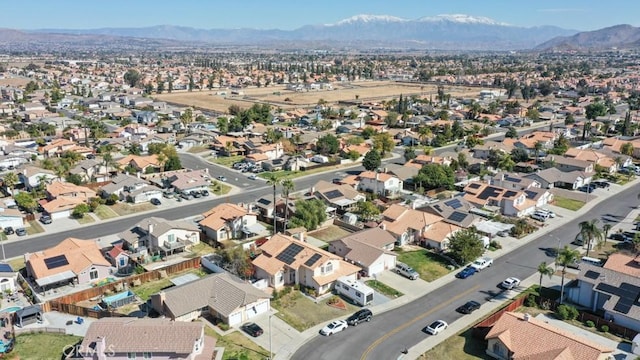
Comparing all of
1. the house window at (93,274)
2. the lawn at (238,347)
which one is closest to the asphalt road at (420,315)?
the lawn at (238,347)

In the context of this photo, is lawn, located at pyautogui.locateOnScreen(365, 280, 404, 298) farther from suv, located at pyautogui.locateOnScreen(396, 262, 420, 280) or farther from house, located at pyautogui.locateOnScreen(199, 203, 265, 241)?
house, located at pyautogui.locateOnScreen(199, 203, 265, 241)

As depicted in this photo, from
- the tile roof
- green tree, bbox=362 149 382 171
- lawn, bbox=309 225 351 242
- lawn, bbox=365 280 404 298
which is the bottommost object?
lawn, bbox=365 280 404 298

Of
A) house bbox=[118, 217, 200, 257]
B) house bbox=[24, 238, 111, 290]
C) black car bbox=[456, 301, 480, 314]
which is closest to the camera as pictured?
black car bbox=[456, 301, 480, 314]

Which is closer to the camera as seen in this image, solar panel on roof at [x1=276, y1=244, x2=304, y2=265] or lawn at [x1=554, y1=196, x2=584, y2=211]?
solar panel on roof at [x1=276, y1=244, x2=304, y2=265]

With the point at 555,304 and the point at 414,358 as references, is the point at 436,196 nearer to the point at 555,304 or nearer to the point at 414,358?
the point at 555,304

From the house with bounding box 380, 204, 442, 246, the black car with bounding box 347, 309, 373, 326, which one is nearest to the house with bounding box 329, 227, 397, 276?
the house with bounding box 380, 204, 442, 246

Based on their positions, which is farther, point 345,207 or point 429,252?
point 345,207

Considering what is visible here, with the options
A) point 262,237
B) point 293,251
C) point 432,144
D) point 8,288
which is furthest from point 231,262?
point 432,144
